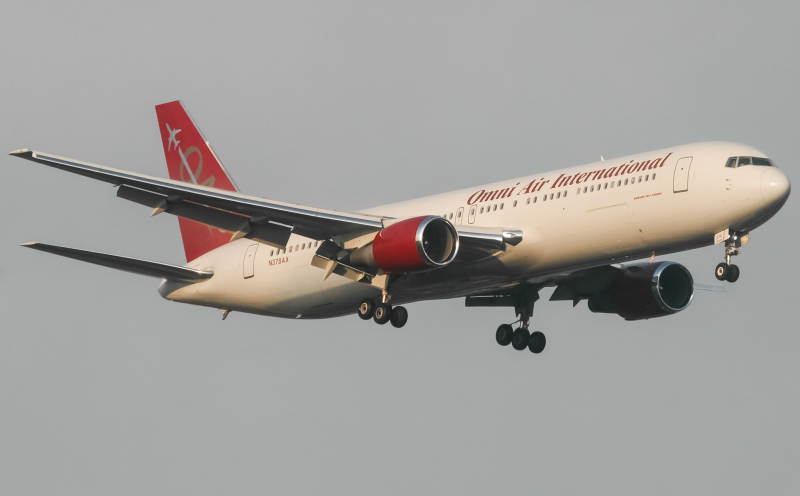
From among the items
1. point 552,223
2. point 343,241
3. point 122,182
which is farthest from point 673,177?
point 122,182

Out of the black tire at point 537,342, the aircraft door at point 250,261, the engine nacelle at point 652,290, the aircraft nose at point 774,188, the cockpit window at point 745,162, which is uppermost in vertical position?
the cockpit window at point 745,162

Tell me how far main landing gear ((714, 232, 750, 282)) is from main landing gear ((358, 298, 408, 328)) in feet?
33.6

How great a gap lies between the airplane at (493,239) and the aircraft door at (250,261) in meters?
0.08

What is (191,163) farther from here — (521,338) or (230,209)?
(521,338)

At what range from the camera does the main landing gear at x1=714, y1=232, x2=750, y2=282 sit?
107 ft

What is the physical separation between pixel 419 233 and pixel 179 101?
57.5ft

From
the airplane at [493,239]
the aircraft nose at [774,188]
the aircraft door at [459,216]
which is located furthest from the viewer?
the aircraft door at [459,216]

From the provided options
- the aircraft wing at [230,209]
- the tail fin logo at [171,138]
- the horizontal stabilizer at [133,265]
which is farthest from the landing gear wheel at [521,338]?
the tail fin logo at [171,138]

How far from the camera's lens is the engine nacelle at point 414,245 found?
33969 millimetres

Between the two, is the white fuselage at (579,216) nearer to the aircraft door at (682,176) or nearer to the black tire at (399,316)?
the aircraft door at (682,176)

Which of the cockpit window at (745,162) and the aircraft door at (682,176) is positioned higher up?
the cockpit window at (745,162)

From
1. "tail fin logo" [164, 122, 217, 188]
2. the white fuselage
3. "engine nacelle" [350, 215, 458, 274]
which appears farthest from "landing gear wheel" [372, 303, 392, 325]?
"tail fin logo" [164, 122, 217, 188]

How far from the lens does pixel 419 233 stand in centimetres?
3397

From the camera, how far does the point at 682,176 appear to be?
33156mm
